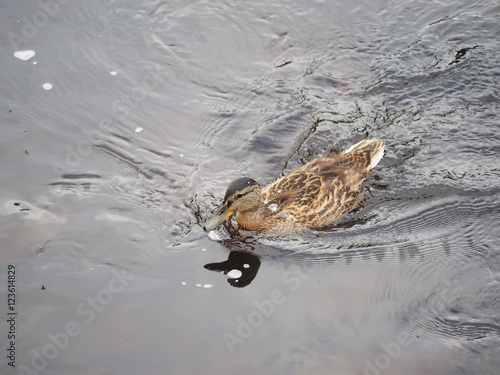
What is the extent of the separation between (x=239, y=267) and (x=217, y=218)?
0.68m

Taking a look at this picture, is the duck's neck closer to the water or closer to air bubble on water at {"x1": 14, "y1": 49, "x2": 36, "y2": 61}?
the water

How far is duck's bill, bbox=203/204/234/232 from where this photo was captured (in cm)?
697

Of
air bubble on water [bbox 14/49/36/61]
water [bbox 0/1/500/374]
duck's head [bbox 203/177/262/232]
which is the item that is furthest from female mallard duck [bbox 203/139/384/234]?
air bubble on water [bbox 14/49/36/61]

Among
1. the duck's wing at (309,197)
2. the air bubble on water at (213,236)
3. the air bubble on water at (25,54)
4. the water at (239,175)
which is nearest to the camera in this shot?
the water at (239,175)

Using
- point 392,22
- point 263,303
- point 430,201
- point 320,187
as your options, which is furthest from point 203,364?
point 392,22

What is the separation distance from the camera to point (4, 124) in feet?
27.1

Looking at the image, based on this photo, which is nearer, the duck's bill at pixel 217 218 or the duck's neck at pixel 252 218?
the duck's bill at pixel 217 218

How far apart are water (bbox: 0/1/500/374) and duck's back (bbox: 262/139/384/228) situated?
10.9 inches

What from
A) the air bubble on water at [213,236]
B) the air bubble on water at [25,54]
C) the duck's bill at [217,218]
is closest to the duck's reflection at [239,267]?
the air bubble on water at [213,236]

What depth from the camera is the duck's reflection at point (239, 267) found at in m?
6.61

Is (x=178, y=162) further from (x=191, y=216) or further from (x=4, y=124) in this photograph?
(x=4, y=124)

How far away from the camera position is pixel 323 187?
771 centimetres

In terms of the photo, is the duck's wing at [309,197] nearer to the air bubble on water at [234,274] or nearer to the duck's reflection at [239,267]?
the duck's reflection at [239,267]

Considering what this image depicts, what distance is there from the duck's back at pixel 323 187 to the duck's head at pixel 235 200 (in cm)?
39
